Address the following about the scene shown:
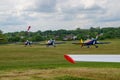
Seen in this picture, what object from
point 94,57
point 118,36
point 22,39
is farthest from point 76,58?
point 118,36

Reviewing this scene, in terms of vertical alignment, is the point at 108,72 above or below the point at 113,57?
below

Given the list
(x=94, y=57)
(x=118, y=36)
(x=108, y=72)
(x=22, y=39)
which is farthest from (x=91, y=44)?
(x=118, y=36)

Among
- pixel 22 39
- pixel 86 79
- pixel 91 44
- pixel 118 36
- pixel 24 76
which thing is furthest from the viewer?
pixel 118 36

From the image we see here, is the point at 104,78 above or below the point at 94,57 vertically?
below

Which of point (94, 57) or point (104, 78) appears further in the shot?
point (104, 78)

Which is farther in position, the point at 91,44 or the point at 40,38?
the point at 40,38

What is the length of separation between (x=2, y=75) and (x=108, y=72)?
4842 millimetres

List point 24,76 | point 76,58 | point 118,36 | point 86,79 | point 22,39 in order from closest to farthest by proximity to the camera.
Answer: point 76,58, point 86,79, point 24,76, point 22,39, point 118,36

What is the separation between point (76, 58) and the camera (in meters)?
6.44

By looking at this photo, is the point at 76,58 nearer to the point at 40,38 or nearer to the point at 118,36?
the point at 40,38

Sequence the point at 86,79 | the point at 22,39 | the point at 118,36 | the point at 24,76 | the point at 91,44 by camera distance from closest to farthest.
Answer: the point at 86,79 < the point at 24,76 < the point at 91,44 < the point at 22,39 < the point at 118,36

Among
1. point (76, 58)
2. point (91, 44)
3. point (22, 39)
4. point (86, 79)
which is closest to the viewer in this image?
point (76, 58)

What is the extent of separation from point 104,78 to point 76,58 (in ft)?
24.9

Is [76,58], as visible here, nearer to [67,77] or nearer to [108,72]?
[67,77]
